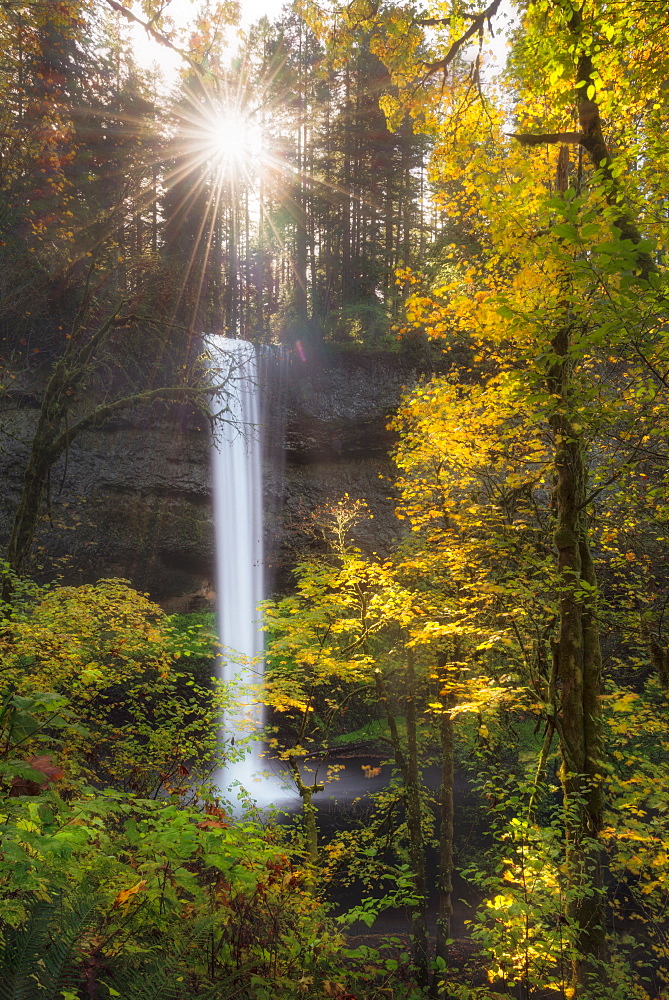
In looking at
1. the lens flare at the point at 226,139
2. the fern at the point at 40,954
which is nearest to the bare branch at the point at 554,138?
the fern at the point at 40,954

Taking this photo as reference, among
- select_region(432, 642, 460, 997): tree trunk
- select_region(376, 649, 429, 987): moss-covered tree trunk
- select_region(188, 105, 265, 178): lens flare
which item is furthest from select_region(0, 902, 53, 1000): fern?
select_region(188, 105, 265, 178): lens flare

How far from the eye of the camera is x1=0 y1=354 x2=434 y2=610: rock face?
18.9 metres

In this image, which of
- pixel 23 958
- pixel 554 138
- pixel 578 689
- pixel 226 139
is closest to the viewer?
pixel 23 958

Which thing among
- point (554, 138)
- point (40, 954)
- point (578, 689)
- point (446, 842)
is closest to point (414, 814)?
point (446, 842)

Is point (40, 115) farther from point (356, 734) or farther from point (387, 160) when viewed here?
point (356, 734)

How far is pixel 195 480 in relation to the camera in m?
20.4

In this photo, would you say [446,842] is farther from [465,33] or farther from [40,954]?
[465,33]

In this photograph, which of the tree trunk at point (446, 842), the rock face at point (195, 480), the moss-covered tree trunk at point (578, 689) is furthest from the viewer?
the rock face at point (195, 480)

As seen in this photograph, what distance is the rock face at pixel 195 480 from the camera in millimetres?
18875

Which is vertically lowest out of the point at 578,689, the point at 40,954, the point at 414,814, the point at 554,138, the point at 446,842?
the point at 446,842

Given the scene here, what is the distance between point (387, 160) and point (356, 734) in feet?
72.1

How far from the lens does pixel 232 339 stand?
23.7 meters

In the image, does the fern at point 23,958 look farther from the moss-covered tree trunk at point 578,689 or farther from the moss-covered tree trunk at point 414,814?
the moss-covered tree trunk at point 414,814

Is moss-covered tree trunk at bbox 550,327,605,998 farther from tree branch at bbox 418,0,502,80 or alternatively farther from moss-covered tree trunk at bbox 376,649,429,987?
moss-covered tree trunk at bbox 376,649,429,987
